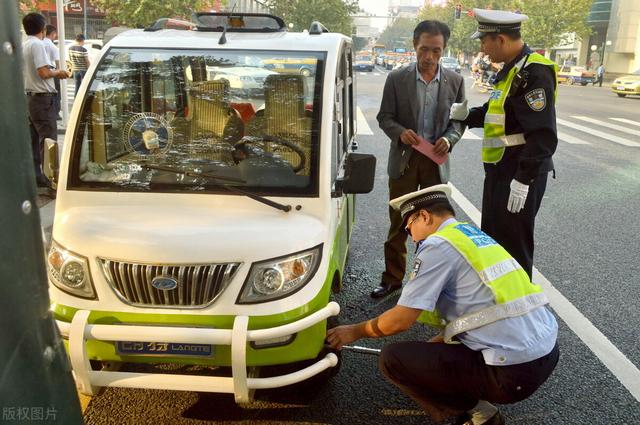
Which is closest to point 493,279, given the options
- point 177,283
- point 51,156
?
point 177,283

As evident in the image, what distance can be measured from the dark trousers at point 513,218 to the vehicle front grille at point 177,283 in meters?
2.01

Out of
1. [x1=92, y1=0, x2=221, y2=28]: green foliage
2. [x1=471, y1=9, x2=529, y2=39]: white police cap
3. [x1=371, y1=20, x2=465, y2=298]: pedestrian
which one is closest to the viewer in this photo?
[x1=471, y1=9, x2=529, y2=39]: white police cap

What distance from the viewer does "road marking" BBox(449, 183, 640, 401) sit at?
12.4ft

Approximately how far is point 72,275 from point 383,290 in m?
2.63

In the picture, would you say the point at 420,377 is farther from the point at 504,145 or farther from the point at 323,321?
the point at 504,145

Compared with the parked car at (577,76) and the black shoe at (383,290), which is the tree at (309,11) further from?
the black shoe at (383,290)

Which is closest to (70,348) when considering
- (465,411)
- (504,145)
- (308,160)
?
(308,160)

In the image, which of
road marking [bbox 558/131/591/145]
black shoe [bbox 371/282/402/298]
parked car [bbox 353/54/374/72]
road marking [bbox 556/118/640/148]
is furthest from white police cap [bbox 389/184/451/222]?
parked car [bbox 353/54/374/72]

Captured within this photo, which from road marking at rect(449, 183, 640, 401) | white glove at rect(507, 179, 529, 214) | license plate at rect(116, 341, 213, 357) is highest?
white glove at rect(507, 179, 529, 214)

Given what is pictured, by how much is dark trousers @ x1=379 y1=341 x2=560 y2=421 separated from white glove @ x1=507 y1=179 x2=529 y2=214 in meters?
1.23

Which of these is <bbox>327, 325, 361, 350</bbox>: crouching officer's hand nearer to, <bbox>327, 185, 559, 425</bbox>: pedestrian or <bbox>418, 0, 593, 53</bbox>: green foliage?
<bbox>327, 185, 559, 425</bbox>: pedestrian

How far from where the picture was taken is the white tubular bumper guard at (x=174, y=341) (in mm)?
2703

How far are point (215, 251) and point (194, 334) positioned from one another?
0.40 m

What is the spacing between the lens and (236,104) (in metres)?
3.70
